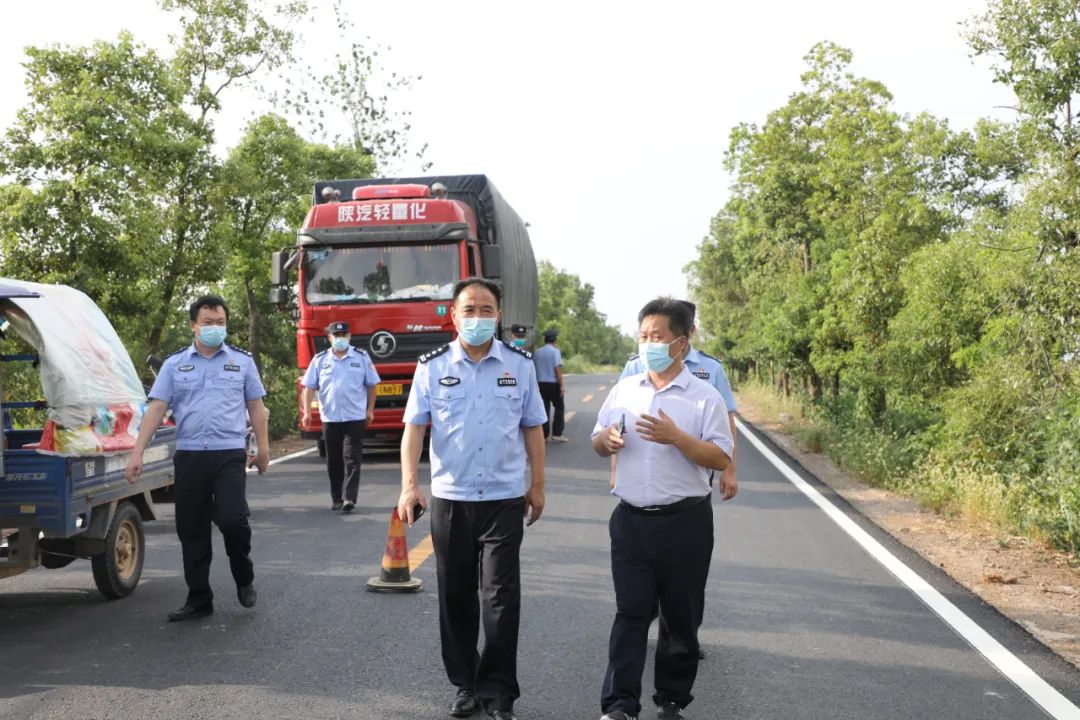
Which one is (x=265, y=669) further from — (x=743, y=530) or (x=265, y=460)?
(x=743, y=530)

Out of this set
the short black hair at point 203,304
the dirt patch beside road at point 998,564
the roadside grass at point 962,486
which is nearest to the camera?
the dirt patch beside road at point 998,564

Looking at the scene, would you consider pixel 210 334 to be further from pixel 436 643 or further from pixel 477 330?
pixel 477 330

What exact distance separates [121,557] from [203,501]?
104 cm

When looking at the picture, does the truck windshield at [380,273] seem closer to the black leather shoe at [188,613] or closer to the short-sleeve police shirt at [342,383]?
the short-sleeve police shirt at [342,383]

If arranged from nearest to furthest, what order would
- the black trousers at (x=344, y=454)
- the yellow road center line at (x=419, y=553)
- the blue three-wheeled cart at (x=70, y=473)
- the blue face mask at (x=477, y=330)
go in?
the blue face mask at (x=477, y=330)
the blue three-wheeled cart at (x=70, y=473)
the yellow road center line at (x=419, y=553)
the black trousers at (x=344, y=454)

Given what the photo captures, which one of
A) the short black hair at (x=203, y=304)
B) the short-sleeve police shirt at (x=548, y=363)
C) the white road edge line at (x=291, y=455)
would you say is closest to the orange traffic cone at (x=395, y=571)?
the short black hair at (x=203, y=304)

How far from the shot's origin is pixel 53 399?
24.1ft

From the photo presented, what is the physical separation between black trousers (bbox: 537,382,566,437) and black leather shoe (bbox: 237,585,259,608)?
1100 centimetres

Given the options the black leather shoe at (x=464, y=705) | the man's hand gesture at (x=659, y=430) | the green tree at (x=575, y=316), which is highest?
the green tree at (x=575, y=316)

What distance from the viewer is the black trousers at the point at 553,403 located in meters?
19.2

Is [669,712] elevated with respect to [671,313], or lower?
lower

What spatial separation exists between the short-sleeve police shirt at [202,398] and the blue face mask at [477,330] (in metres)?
2.58

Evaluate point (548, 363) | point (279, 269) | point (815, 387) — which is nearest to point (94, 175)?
point (279, 269)

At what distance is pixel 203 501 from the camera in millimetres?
7328
